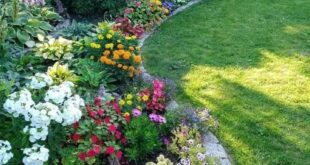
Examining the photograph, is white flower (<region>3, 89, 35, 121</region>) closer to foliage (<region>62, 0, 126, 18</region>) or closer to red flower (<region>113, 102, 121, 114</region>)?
red flower (<region>113, 102, 121, 114</region>)

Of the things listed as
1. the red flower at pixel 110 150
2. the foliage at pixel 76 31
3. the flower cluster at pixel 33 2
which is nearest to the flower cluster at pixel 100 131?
the red flower at pixel 110 150

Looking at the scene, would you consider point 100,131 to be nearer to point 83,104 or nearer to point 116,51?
point 83,104

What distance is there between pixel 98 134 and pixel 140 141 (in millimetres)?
387

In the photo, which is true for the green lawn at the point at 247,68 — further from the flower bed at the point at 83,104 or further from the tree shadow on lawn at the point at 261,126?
the flower bed at the point at 83,104

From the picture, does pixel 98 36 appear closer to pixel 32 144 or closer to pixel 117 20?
pixel 117 20

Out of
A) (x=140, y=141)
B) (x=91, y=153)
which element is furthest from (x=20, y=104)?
(x=140, y=141)

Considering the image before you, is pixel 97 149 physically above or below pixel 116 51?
below

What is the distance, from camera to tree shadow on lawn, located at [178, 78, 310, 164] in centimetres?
440

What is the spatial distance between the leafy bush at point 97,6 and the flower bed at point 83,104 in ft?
2.13

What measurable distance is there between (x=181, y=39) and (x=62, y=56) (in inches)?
78.0

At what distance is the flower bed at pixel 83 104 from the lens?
3371mm

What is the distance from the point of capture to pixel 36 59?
565cm

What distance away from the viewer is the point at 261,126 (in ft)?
15.8

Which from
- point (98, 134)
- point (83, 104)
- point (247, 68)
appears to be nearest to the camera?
point (83, 104)
